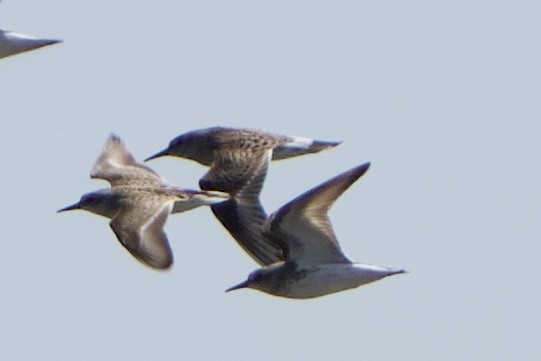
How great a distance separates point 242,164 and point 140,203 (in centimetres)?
187

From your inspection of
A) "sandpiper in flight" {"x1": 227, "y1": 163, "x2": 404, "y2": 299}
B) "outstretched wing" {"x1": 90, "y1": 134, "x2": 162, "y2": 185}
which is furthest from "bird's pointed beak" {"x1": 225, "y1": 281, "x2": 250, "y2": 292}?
"outstretched wing" {"x1": 90, "y1": 134, "x2": 162, "y2": 185}

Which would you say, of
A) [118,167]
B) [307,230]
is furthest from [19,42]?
[307,230]

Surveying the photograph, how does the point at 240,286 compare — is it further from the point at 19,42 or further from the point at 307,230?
the point at 19,42

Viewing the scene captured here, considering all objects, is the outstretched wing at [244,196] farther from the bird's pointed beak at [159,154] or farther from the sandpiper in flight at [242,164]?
the bird's pointed beak at [159,154]

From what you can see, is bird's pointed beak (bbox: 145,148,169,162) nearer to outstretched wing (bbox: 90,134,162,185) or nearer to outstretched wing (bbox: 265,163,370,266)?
outstretched wing (bbox: 90,134,162,185)

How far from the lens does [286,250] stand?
16.2 meters

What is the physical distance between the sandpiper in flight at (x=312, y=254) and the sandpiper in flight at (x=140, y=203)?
2.84 ft

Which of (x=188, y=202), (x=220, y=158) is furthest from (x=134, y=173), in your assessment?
(x=188, y=202)

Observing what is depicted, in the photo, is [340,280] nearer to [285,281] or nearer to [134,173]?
[285,281]

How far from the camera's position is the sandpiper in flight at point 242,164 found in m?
17.7

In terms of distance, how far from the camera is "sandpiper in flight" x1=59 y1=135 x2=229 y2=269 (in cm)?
1606

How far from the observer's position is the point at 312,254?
53.0ft

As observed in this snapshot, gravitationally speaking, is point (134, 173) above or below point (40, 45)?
below

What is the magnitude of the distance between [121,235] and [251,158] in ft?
9.34
